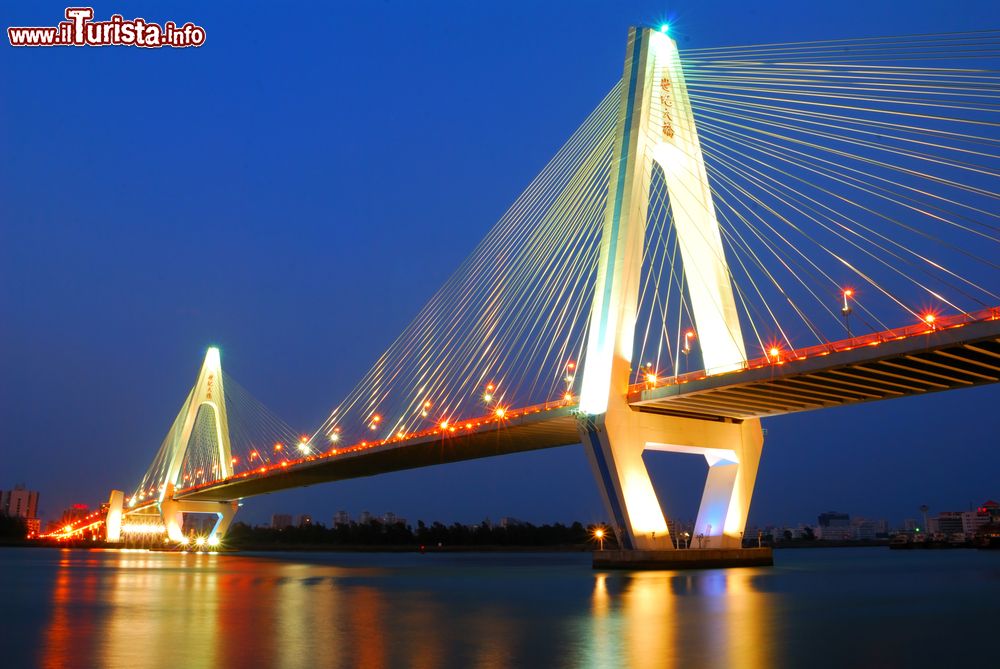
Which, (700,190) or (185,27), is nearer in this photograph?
(185,27)

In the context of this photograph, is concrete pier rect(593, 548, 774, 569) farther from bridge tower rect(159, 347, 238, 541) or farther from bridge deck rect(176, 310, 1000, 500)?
bridge tower rect(159, 347, 238, 541)

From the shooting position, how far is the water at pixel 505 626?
722 centimetres

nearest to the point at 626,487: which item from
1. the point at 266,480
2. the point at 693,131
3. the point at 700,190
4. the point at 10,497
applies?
the point at 700,190

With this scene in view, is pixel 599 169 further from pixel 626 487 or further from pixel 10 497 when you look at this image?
pixel 10 497

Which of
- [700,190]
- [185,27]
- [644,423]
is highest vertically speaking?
[185,27]

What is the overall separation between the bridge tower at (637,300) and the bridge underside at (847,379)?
75 centimetres

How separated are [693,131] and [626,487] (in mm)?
9575

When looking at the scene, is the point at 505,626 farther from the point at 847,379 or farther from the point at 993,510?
the point at 993,510

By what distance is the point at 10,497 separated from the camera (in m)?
142

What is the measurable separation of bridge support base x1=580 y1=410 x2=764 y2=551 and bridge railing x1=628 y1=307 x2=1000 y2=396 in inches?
49.8

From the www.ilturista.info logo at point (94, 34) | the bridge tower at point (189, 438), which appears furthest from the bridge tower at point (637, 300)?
the bridge tower at point (189, 438)

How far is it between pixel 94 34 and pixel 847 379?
1718 centimetres

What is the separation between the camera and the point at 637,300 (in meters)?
22.3

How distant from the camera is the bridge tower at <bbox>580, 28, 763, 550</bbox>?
21953mm
